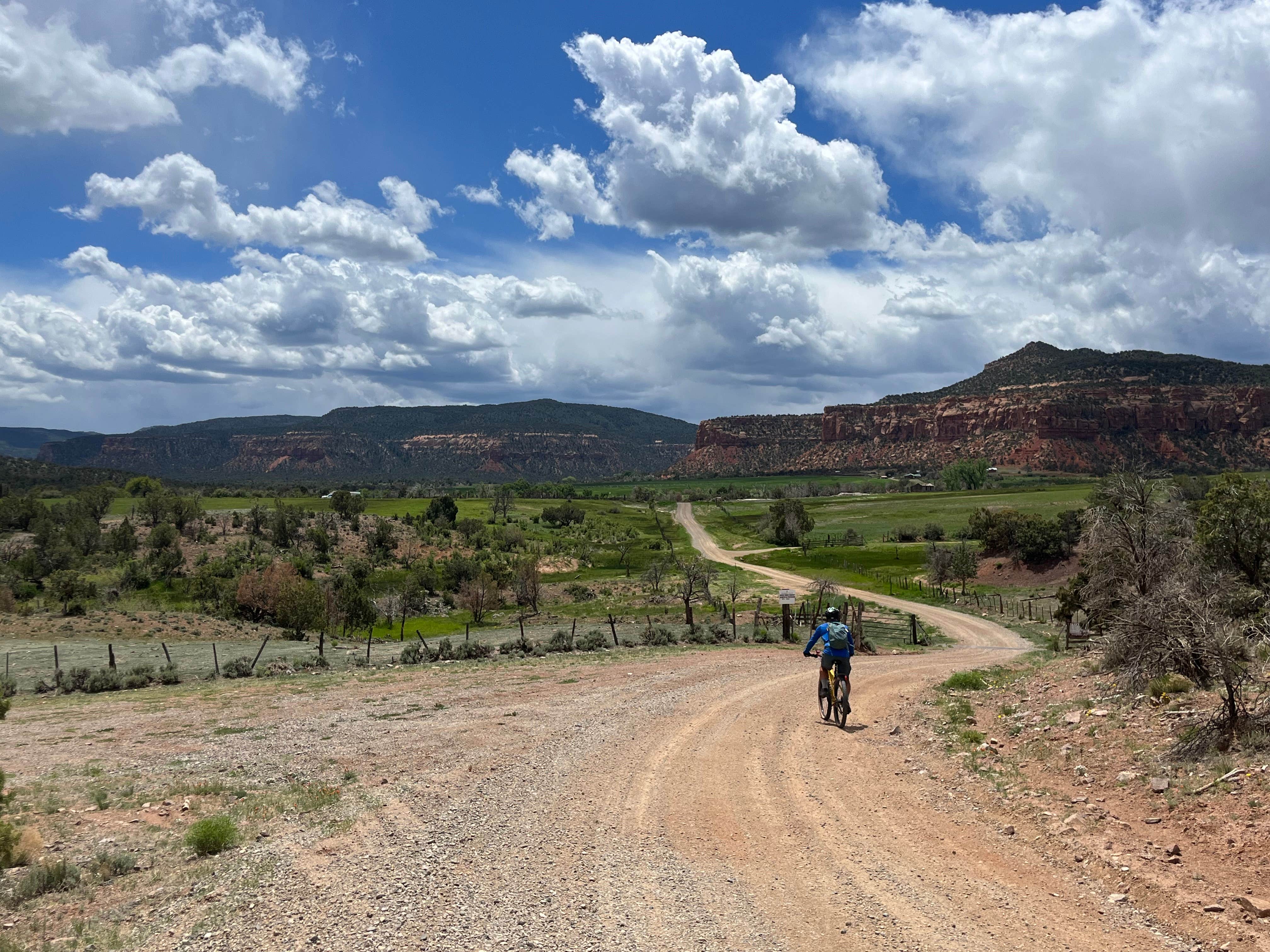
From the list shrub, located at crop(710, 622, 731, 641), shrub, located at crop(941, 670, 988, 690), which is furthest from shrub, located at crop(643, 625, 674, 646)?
shrub, located at crop(941, 670, 988, 690)

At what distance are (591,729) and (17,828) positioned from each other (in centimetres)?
800

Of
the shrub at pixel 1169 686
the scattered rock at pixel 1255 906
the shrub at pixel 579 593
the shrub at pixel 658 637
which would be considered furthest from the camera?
the shrub at pixel 579 593

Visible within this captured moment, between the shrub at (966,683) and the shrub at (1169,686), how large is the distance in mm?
5995

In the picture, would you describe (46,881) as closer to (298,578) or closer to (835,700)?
(835,700)

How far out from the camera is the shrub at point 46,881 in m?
7.64

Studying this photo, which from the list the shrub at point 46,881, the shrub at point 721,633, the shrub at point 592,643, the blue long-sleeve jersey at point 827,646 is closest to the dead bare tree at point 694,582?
the shrub at point 721,633

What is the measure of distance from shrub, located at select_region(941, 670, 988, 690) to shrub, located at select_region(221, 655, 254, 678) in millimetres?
21038

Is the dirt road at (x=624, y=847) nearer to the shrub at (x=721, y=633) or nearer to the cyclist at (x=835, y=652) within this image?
the cyclist at (x=835, y=652)

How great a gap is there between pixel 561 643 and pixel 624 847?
71.9ft

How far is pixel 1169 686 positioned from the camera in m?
10.9

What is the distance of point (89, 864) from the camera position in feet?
27.5

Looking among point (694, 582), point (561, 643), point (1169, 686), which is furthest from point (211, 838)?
point (694, 582)

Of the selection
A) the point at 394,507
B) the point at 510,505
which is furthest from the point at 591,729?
the point at 510,505

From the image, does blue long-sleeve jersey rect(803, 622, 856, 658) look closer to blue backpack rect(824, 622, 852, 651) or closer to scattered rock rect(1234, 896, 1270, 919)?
blue backpack rect(824, 622, 852, 651)
